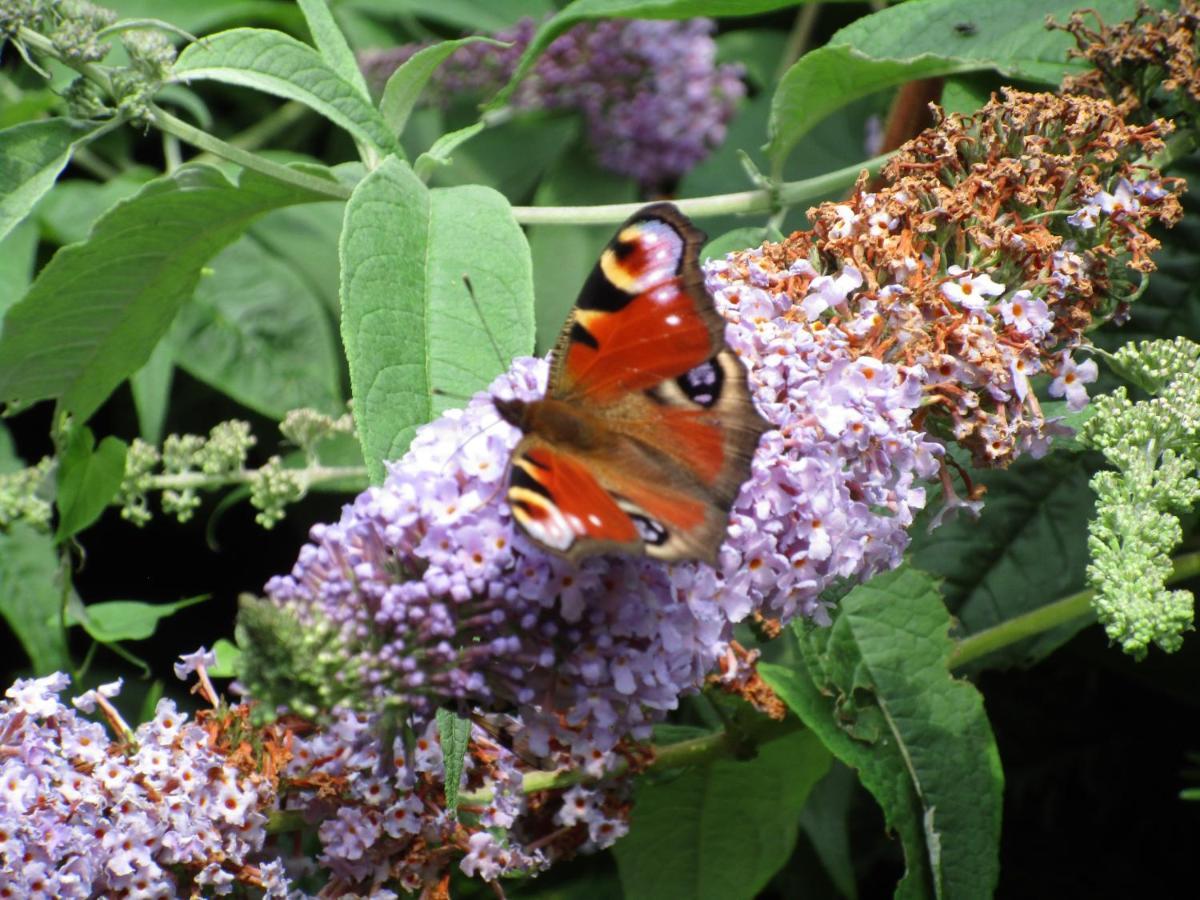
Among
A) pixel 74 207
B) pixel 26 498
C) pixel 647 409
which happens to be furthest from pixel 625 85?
pixel 647 409

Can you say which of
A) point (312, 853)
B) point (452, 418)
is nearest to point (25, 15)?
point (452, 418)

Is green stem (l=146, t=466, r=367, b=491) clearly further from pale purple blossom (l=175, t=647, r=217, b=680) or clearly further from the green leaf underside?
the green leaf underside

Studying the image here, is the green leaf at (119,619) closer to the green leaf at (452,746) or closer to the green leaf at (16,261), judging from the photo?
the green leaf at (16,261)

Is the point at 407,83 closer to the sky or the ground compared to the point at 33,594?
closer to the sky

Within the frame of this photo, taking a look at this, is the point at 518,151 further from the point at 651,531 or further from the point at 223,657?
the point at 651,531

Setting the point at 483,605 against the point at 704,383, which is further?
the point at 704,383
